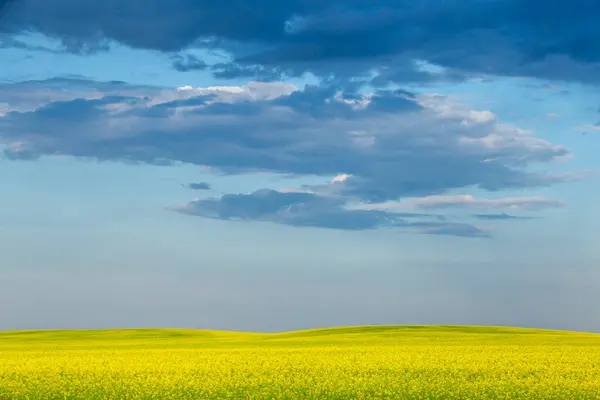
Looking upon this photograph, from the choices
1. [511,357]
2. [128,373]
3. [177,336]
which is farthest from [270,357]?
[177,336]

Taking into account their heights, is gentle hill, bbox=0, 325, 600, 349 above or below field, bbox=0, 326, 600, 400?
above

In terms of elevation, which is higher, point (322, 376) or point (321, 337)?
point (321, 337)

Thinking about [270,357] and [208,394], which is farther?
[270,357]

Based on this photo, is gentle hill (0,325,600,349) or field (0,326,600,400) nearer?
field (0,326,600,400)

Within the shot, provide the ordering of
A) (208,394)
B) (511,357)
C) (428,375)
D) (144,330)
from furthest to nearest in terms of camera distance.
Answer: (144,330), (511,357), (428,375), (208,394)

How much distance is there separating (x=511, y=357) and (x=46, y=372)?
26466 millimetres

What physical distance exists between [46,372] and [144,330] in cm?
5363

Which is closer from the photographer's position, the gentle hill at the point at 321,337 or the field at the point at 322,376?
the field at the point at 322,376

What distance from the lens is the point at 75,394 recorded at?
28.4 m

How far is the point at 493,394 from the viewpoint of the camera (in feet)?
90.5

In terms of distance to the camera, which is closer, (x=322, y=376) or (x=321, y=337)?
(x=322, y=376)

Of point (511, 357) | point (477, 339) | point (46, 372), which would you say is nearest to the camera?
point (46, 372)

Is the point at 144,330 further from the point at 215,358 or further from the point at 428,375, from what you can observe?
the point at 428,375

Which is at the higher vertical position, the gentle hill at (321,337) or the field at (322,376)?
the gentle hill at (321,337)
